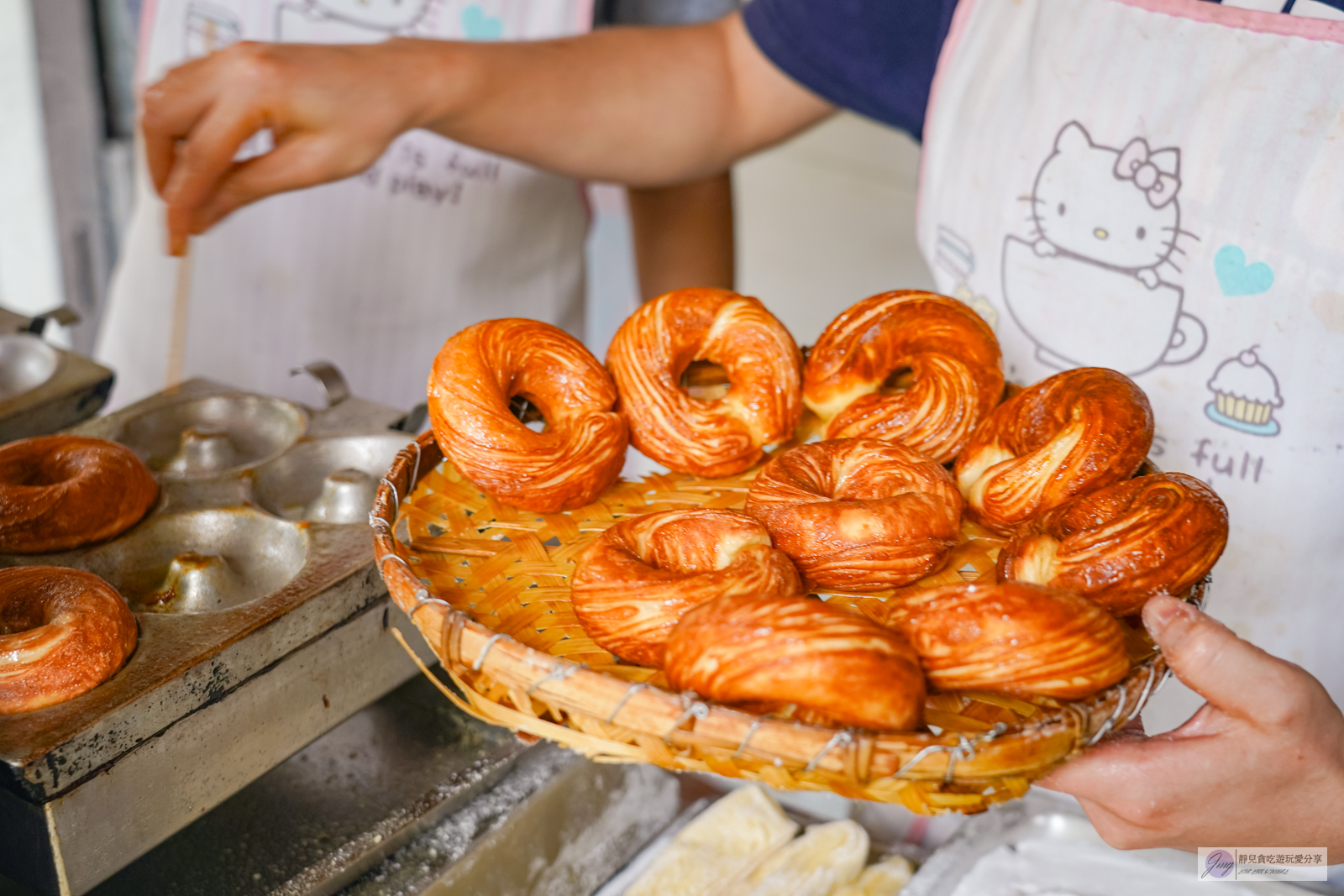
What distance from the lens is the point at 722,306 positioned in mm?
1222

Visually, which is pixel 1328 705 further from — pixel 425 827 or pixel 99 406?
pixel 99 406

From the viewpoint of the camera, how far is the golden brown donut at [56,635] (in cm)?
97

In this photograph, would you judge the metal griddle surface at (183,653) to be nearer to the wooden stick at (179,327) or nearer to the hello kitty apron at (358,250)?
the wooden stick at (179,327)

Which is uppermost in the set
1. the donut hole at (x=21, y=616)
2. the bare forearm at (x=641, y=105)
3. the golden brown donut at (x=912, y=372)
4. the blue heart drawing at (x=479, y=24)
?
the blue heart drawing at (x=479, y=24)

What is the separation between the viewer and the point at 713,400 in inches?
48.1

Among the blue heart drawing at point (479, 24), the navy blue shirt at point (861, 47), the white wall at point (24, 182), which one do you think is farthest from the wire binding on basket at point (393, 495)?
the white wall at point (24, 182)

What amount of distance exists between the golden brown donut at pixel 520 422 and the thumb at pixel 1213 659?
1.81ft

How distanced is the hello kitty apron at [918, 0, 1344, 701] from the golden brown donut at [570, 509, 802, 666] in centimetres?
72

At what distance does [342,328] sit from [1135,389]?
179 cm

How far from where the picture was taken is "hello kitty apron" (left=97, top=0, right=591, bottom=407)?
223 centimetres

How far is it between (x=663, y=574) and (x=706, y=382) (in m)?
0.43

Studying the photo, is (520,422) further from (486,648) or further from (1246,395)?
(1246,395)

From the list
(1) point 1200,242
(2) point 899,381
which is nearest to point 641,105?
(2) point 899,381

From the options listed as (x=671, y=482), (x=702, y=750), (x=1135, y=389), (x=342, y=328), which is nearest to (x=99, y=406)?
(x=342, y=328)
